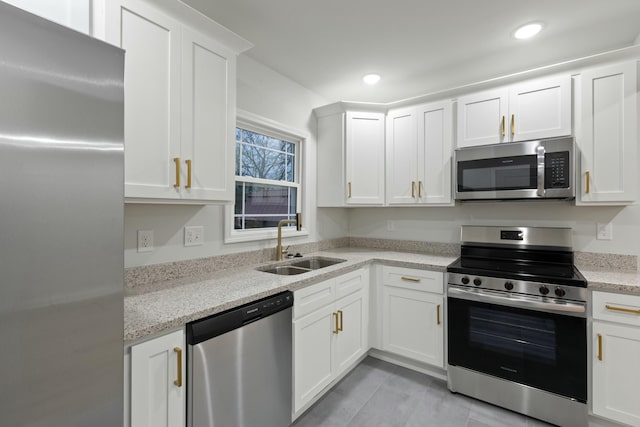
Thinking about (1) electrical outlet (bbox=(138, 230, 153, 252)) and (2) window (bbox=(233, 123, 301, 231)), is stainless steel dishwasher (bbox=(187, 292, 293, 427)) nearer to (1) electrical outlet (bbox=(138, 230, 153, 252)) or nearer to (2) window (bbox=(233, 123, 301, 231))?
(1) electrical outlet (bbox=(138, 230, 153, 252))

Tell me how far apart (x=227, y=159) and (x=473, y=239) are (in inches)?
88.3

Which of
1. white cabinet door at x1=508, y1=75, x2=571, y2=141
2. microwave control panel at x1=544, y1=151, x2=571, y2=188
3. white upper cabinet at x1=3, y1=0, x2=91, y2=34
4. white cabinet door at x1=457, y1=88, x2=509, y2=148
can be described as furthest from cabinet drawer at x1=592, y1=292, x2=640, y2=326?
white upper cabinet at x1=3, y1=0, x2=91, y2=34

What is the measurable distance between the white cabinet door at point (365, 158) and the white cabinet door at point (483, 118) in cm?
76

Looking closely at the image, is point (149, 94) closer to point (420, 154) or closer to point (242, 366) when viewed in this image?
point (242, 366)

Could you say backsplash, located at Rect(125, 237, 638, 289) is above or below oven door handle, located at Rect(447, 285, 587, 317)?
above

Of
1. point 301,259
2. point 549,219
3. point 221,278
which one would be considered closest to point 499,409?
point 549,219

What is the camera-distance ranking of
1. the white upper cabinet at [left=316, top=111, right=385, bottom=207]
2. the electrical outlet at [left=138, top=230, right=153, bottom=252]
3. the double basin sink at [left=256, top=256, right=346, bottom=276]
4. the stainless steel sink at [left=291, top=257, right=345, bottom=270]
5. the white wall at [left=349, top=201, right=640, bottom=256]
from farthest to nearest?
1. the white upper cabinet at [left=316, top=111, right=385, bottom=207]
2. the stainless steel sink at [left=291, top=257, right=345, bottom=270]
3. the double basin sink at [left=256, top=256, right=346, bottom=276]
4. the white wall at [left=349, top=201, right=640, bottom=256]
5. the electrical outlet at [left=138, top=230, right=153, bottom=252]

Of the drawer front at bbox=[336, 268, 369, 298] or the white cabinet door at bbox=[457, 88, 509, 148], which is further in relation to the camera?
the white cabinet door at bbox=[457, 88, 509, 148]

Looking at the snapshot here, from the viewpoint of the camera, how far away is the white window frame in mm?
2258

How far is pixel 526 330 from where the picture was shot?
2.00 meters

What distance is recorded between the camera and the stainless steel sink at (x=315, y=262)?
266 centimetres

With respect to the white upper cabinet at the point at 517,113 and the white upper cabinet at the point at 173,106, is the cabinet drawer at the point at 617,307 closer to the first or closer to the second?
the white upper cabinet at the point at 517,113

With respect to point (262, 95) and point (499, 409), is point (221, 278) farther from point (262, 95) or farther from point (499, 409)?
point (499, 409)

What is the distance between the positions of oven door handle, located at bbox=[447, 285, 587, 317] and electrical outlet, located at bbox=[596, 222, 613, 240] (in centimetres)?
82
